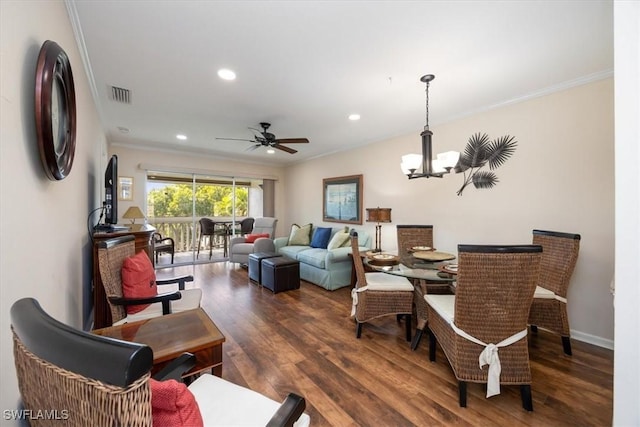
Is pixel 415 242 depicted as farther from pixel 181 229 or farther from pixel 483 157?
pixel 181 229

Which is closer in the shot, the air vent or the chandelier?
the chandelier

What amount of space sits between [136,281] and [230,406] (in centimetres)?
134

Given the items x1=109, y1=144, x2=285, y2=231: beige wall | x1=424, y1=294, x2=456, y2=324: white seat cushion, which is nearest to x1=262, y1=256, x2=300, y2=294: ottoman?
x1=424, y1=294, x2=456, y2=324: white seat cushion

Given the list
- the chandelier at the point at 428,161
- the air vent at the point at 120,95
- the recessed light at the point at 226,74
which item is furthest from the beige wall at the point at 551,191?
the air vent at the point at 120,95

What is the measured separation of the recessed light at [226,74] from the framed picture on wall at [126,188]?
3837 millimetres

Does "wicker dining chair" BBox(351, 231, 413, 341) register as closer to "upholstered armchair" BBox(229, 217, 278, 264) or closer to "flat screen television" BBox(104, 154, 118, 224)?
"flat screen television" BBox(104, 154, 118, 224)

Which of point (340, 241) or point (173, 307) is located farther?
point (340, 241)

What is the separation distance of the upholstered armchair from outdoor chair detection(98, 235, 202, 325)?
9.61 ft

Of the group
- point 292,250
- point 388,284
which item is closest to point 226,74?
point 388,284

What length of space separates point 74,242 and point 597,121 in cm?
468

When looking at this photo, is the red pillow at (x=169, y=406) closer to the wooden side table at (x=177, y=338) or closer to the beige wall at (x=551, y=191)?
the wooden side table at (x=177, y=338)

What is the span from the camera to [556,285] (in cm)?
229

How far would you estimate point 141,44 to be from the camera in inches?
78.6

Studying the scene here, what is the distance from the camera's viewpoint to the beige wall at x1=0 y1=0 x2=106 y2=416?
2.82 ft
